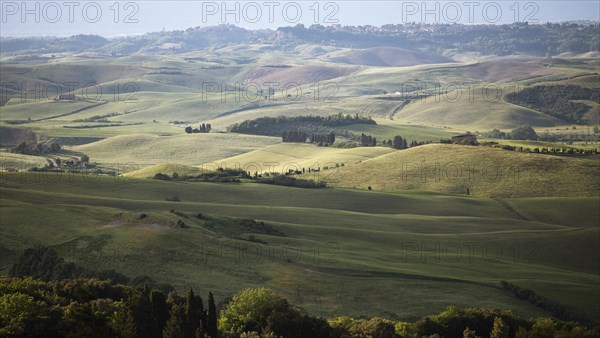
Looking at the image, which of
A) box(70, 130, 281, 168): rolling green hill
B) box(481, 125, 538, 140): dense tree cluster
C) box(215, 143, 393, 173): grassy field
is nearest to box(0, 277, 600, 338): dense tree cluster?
box(215, 143, 393, 173): grassy field

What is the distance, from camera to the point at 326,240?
85.8 metres

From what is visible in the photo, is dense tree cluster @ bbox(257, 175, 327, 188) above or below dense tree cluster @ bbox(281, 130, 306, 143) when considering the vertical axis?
below

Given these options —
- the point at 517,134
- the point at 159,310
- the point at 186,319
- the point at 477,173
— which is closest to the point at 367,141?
the point at 517,134

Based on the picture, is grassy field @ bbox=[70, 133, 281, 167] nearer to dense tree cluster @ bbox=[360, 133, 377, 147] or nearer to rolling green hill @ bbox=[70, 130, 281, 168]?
rolling green hill @ bbox=[70, 130, 281, 168]

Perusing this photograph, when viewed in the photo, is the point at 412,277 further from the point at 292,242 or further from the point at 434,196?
the point at 434,196

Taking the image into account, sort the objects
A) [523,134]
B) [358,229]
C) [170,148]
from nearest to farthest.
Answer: [358,229]
[170,148]
[523,134]

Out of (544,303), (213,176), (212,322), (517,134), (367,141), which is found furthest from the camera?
(517,134)

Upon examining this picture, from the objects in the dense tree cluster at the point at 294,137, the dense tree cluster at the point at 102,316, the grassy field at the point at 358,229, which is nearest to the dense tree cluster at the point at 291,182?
the grassy field at the point at 358,229

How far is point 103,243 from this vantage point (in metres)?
74.2

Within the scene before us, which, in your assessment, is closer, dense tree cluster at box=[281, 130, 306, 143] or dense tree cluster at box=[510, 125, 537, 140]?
dense tree cluster at box=[281, 130, 306, 143]

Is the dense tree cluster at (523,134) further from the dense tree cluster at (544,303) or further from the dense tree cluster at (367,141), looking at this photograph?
the dense tree cluster at (544,303)

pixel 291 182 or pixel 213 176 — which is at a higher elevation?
pixel 213 176

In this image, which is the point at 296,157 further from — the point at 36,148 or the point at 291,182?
the point at 36,148

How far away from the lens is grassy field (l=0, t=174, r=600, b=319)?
225ft
